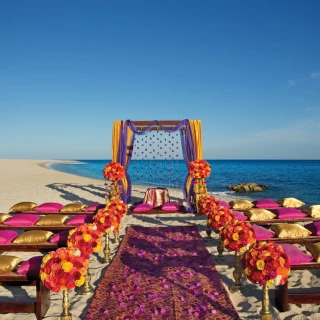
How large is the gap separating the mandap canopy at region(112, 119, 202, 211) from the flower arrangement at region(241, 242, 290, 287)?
704 centimetres

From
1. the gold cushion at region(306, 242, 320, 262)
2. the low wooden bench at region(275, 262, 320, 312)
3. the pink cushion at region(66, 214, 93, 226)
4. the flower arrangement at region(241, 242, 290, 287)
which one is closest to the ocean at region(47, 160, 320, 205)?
the pink cushion at region(66, 214, 93, 226)

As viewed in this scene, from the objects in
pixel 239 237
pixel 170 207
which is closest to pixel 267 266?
pixel 239 237

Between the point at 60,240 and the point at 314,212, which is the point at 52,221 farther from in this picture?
the point at 314,212

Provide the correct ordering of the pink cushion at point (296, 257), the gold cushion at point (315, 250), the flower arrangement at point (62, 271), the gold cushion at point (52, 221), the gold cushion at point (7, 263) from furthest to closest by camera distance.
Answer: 1. the gold cushion at point (52, 221)
2. the gold cushion at point (315, 250)
3. the pink cushion at point (296, 257)
4. the gold cushion at point (7, 263)
5. the flower arrangement at point (62, 271)

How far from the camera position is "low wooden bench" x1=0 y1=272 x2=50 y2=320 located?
12.1 feet

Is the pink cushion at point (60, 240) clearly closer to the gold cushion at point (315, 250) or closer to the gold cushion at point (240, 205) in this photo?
the gold cushion at point (315, 250)

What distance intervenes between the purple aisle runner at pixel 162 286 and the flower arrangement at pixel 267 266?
2.35ft

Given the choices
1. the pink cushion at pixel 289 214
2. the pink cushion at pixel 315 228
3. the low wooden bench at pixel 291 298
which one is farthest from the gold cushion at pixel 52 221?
the pink cushion at pixel 315 228

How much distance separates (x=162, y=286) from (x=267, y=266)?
1.86 metres

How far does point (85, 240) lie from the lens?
4246 millimetres

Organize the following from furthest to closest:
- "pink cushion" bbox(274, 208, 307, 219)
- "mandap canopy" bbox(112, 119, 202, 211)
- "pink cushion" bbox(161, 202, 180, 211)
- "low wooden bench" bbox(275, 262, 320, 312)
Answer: "mandap canopy" bbox(112, 119, 202, 211) < "pink cushion" bbox(161, 202, 180, 211) < "pink cushion" bbox(274, 208, 307, 219) < "low wooden bench" bbox(275, 262, 320, 312)

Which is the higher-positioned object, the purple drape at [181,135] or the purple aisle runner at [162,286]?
the purple drape at [181,135]

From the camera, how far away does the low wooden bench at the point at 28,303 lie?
368 centimetres

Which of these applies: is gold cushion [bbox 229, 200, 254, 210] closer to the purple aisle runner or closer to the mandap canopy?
the purple aisle runner
